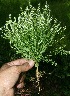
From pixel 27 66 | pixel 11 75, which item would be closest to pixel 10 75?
pixel 11 75

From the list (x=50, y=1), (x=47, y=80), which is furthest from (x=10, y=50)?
(x=50, y=1)

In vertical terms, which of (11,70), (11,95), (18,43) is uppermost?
(18,43)

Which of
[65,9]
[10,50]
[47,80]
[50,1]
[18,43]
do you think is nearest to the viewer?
[18,43]

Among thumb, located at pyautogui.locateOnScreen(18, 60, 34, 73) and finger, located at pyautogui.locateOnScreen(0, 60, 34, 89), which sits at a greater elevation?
thumb, located at pyautogui.locateOnScreen(18, 60, 34, 73)

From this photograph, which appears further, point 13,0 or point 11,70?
point 13,0

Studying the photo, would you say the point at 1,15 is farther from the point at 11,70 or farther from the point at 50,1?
the point at 11,70

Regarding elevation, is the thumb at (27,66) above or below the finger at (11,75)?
above

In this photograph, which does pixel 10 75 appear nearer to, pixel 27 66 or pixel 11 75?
pixel 11 75

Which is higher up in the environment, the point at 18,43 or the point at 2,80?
the point at 18,43

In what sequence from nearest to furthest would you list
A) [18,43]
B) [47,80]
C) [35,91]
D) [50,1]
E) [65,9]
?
[18,43], [35,91], [47,80], [65,9], [50,1]

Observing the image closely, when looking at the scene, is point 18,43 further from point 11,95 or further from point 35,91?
point 35,91
